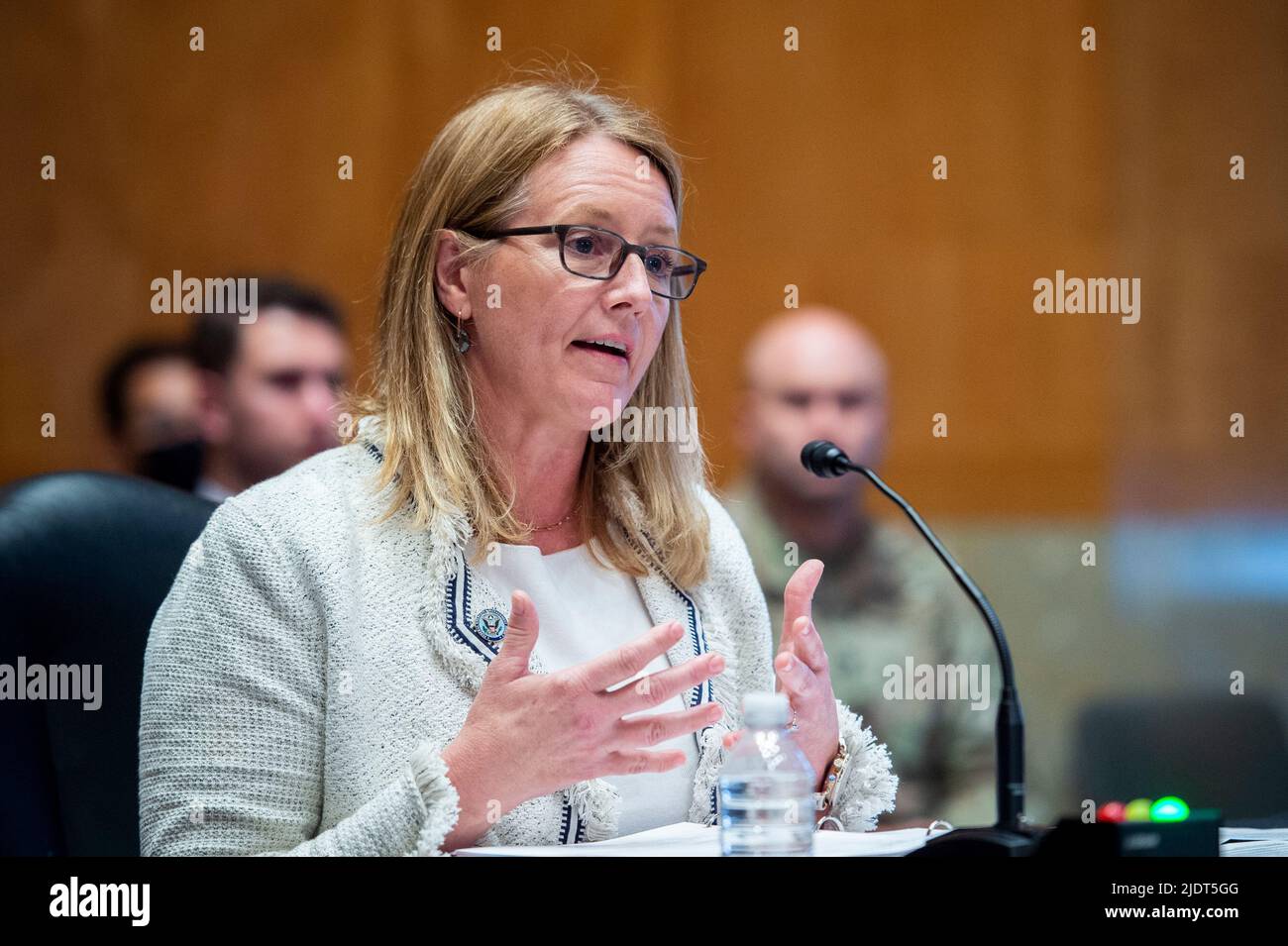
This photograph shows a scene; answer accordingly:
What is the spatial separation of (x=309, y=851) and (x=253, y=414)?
79.0 inches

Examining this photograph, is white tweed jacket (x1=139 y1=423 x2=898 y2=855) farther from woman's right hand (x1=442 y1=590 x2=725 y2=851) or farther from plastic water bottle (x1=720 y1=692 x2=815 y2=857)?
plastic water bottle (x1=720 y1=692 x2=815 y2=857)

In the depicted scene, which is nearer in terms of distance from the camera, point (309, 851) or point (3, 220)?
point (309, 851)

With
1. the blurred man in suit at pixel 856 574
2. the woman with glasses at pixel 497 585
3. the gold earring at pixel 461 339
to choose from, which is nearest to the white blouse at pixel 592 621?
the woman with glasses at pixel 497 585

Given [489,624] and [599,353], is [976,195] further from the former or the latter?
[489,624]

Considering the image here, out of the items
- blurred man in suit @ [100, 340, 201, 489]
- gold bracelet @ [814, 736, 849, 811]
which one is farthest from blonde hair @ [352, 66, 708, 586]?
blurred man in suit @ [100, 340, 201, 489]

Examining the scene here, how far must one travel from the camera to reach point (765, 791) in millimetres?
1192

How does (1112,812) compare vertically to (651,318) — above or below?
below

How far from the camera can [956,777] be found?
307 centimetres

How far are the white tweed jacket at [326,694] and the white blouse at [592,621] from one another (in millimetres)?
28

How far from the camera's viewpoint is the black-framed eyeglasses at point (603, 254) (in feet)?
5.18

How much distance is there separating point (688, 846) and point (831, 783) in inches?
13.0

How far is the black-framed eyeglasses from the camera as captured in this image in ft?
5.18

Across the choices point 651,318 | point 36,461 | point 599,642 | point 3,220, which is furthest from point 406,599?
point 3,220
